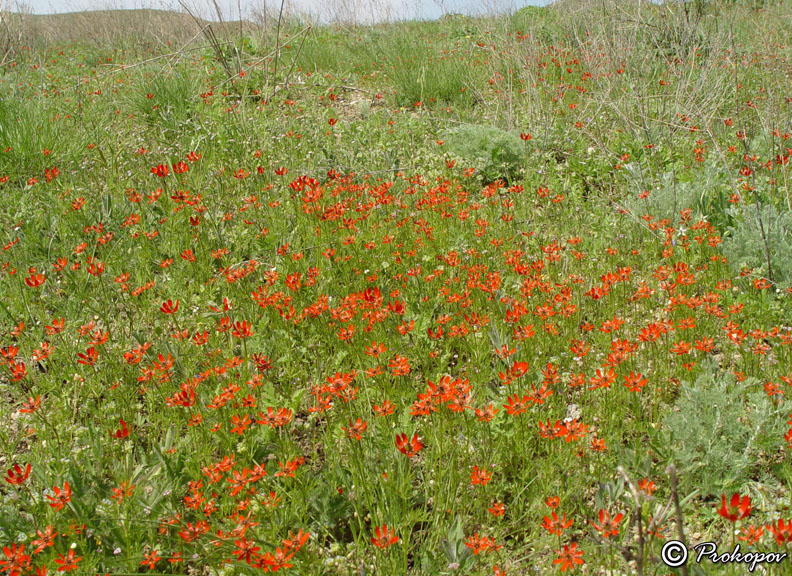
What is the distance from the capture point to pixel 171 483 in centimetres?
221

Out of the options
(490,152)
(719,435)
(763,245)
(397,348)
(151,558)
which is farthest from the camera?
(490,152)

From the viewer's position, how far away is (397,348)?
301cm

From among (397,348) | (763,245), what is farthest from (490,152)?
(397,348)

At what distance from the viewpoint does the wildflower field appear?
197 cm

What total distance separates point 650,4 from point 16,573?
319 inches

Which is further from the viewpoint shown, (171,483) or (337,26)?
(337,26)

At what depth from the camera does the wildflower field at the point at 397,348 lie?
197cm

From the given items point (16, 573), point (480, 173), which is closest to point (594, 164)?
point (480, 173)

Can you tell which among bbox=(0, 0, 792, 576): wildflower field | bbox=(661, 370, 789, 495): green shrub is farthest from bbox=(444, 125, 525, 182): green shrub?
bbox=(661, 370, 789, 495): green shrub

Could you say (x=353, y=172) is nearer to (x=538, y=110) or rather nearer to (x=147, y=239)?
(x=147, y=239)

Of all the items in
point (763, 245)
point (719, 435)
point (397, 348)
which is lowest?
point (719, 435)

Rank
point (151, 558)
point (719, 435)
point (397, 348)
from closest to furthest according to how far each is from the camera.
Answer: point (151, 558) → point (719, 435) → point (397, 348)

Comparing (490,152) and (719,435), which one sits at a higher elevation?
(490,152)

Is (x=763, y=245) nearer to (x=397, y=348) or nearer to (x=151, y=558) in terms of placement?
(x=397, y=348)
